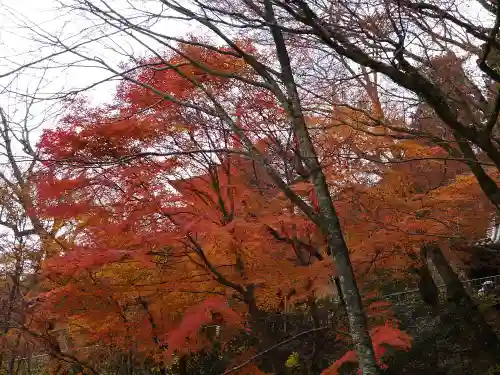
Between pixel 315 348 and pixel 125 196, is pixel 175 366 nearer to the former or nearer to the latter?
pixel 315 348

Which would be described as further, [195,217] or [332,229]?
[195,217]

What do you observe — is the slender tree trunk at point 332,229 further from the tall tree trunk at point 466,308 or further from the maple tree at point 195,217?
the tall tree trunk at point 466,308

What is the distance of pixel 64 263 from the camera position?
23.7 feet

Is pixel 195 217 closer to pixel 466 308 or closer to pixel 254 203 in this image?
pixel 254 203

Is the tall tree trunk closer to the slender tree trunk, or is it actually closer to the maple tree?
the maple tree

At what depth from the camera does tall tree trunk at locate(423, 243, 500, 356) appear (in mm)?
10711

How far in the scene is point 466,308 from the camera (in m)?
11.4

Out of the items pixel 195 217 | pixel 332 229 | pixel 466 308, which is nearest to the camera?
pixel 332 229

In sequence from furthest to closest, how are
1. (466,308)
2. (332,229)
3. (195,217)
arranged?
(466,308) → (195,217) → (332,229)

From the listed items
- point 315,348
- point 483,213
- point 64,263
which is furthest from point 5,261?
point 483,213

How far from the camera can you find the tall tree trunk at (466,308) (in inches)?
422

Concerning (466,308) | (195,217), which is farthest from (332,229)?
(466,308)

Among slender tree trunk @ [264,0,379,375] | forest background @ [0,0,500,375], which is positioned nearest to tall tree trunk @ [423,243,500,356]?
forest background @ [0,0,500,375]

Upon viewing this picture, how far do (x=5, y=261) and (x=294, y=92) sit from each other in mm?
8707
